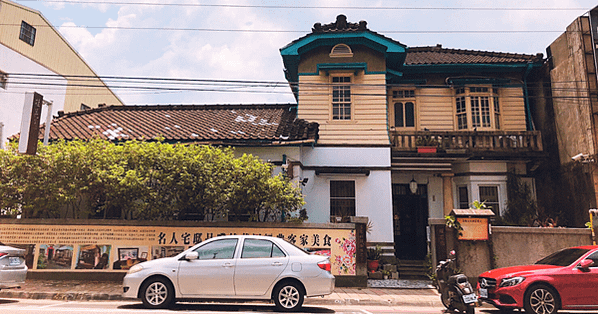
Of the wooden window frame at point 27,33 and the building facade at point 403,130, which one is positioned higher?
the wooden window frame at point 27,33

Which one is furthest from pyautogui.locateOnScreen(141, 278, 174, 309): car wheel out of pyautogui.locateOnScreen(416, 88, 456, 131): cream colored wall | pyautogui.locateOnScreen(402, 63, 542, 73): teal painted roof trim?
pyautogui.locateOnScreen(402, 63, 542, 73): teal painted roof trim

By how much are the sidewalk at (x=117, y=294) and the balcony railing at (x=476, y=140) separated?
6.43 meters

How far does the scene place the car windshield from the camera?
28.7ft

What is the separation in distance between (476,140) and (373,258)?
21.8 feet

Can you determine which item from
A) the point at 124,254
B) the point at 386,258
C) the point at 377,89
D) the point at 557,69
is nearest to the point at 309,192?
the point at 386,258

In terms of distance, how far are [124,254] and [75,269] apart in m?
1.42

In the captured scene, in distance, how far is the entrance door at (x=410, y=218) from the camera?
1659 cm

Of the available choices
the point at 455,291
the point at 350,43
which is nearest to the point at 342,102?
the point at 350,43

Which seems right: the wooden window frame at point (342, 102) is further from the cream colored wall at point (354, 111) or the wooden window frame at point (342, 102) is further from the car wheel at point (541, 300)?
the car wheel at point (541, 300)

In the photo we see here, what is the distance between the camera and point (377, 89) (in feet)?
52.3

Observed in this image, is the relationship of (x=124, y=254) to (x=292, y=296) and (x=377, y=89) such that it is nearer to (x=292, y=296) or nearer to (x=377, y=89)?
(x=292, y=296)

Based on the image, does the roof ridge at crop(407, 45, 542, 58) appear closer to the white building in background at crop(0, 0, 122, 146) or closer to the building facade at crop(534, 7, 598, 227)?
the building facade at crop(534, 7, 598, 227)

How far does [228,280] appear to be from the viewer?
26.3ft

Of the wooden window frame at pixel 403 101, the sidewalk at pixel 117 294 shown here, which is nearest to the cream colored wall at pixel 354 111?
the wooden window frame at pixel 403 101
